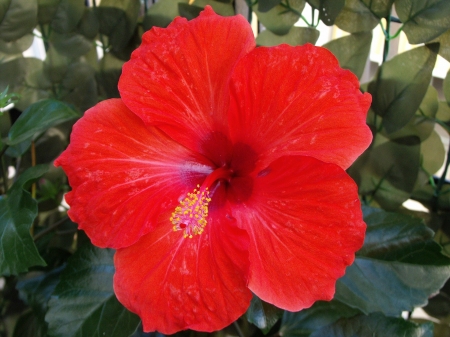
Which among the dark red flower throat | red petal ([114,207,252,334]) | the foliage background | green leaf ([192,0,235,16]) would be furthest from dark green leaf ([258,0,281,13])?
red petal ([114,207,252,334])

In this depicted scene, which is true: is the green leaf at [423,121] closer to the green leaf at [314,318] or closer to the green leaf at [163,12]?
the green leaf at [314,318]

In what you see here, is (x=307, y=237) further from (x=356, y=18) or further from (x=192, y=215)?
(x=356, y=18)

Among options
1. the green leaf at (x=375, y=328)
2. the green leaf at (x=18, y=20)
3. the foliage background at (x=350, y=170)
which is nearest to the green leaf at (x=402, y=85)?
the foliage background at (x=350, y=170)

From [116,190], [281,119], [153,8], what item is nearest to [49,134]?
[153,8]

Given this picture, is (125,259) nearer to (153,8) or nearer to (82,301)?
(82,301)

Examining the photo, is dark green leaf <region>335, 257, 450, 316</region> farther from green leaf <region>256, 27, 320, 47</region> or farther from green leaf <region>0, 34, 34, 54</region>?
green leaf <region>0, 34, 34, 54</region>

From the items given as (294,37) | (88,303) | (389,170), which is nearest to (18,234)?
(88,303)
